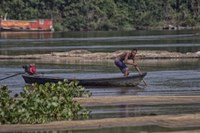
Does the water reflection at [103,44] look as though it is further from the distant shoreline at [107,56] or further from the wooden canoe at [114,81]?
the wooden canoe at [114,81]

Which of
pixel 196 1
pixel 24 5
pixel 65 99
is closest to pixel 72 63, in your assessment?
pixel 65 99

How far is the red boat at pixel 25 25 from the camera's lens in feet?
404

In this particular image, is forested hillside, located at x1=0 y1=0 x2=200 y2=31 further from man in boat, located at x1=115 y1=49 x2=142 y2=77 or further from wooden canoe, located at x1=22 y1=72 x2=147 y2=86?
wooden canoe, located at x1=22 y1=72 x2=147 y2=86

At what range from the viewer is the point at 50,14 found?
461 feet

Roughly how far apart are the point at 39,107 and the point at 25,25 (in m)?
106

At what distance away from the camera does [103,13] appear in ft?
464

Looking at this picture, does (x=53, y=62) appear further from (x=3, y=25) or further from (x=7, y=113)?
(x=3, y=25)

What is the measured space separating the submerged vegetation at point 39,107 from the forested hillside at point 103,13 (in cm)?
11558

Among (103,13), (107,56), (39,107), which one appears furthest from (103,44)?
(103,13)

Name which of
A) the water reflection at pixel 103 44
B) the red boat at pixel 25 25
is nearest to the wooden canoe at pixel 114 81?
the water reflection at pixel 103 44

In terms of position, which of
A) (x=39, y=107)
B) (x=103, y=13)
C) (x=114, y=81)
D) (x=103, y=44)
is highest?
(x=39, y=107)

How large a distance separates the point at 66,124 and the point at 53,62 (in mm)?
28083

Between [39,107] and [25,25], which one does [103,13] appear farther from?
[39,107]

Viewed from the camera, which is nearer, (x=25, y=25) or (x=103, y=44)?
(x=103, y=44)
